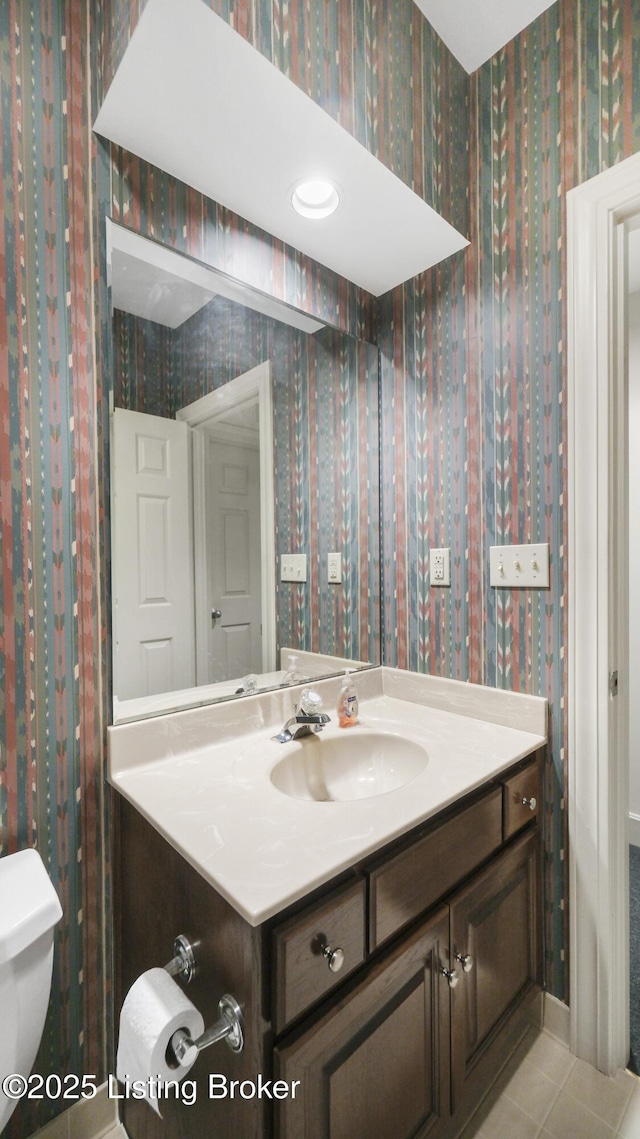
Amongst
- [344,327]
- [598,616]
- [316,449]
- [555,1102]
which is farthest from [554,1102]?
[344,327]

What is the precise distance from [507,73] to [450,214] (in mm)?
403

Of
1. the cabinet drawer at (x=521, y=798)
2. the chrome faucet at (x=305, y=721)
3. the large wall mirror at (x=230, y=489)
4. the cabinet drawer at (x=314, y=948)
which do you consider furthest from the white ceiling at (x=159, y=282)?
the cabinet drawer at (x=521, y=798)

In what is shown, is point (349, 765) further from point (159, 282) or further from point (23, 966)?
point (159, 282)

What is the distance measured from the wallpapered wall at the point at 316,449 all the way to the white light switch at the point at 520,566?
1.42 ft

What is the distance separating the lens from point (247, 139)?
107cm

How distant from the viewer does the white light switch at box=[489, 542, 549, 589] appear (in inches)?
49.9

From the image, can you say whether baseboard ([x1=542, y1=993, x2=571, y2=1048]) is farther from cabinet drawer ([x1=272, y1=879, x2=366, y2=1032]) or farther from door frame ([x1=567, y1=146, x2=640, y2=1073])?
cabinet drawer ([x1=272, y1=879, x2=366, y2=1032])

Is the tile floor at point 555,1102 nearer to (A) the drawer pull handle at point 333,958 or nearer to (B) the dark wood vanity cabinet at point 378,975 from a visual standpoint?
(B) the dark wood vanity cabinet at point 378,975

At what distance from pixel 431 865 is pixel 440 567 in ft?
2.65

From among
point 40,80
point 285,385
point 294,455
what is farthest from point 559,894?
point 40,80

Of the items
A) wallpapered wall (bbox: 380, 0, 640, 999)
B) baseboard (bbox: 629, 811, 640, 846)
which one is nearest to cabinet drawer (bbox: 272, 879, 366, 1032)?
wallpapered wall (bbox: 380, 0, 640, 999)

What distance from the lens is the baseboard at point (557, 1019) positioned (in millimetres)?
1259

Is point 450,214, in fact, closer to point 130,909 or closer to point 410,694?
point 410,694

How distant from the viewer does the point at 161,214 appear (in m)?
1.14
